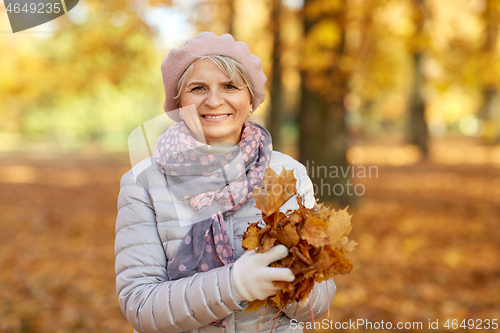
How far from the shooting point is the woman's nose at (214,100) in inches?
59.7

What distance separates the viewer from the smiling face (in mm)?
1533

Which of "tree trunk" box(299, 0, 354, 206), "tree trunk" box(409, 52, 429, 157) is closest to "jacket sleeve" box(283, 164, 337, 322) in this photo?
"tree trunk" box(299, 0, 354, 206)

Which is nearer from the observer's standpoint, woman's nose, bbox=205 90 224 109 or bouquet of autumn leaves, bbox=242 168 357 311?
bouquet of autumn leaves, bbox=242 168 357 311

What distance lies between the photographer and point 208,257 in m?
1.49

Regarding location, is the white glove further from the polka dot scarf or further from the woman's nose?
the woman's nose

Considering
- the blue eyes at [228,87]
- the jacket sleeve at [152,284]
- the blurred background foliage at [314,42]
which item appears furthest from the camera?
the blurred background foliage at [314,42]

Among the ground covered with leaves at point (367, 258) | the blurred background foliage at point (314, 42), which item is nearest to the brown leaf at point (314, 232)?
the blurred background foliage at point (314, 42)

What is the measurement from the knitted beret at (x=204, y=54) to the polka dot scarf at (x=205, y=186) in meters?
0.21

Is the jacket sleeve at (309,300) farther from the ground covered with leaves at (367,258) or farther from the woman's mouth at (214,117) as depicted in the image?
the ground covered with leaves at (367,258)

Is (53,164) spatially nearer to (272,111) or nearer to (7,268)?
(272,111)

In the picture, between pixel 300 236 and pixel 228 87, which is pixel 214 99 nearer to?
pixel 228 87

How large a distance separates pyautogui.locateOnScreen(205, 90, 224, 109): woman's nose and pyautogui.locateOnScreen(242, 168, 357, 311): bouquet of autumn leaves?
17.5 inches

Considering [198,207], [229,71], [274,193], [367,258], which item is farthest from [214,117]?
[367,258]

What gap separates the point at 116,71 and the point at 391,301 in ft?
26.2
